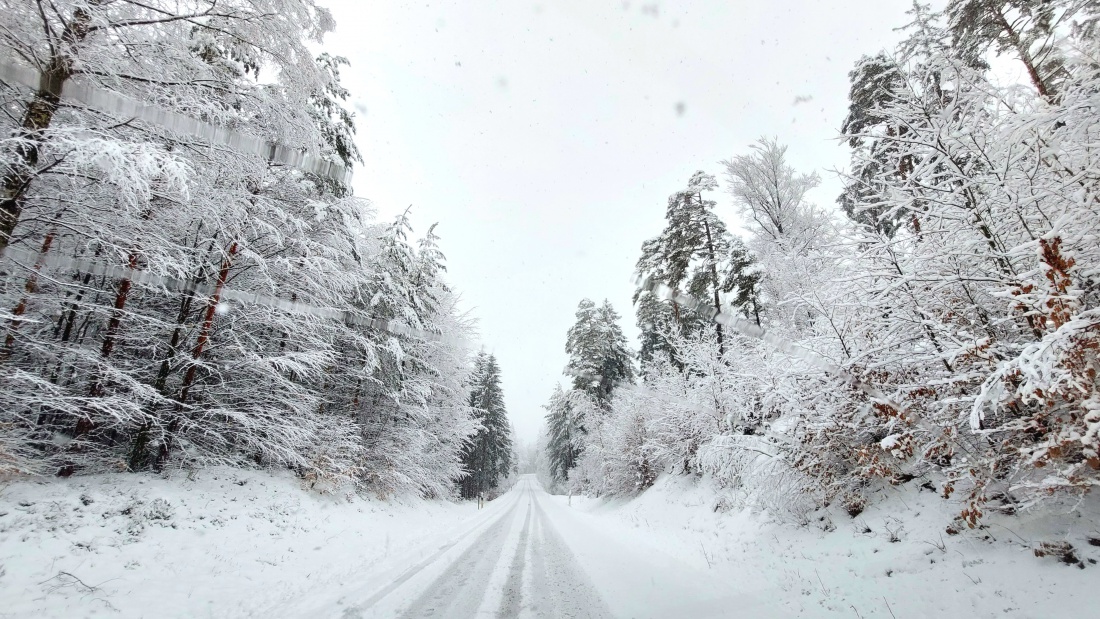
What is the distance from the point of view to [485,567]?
7816mm

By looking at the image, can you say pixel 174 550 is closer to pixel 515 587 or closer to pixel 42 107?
pixel 515 587

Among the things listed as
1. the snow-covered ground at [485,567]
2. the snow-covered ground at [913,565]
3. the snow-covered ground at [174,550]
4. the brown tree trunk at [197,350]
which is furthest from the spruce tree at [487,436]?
the snow-covered ground at [913,565]

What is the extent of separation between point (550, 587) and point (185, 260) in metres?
8.71

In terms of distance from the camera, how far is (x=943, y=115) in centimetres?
416

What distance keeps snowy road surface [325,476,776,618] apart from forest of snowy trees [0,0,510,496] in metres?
4.66

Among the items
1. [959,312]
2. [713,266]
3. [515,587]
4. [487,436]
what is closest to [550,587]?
[515,587]

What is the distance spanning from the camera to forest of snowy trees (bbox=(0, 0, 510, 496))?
5.00 metres

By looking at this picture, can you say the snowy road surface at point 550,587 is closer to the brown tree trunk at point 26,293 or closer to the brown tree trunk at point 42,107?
the brown tree trunk at point 42,107

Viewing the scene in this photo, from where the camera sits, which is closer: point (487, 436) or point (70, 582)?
point (70, 582)

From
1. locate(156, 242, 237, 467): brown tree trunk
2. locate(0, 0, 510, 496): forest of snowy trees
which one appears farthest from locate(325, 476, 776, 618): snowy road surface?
locate(156, 242, 237, 467): brown tree trunk

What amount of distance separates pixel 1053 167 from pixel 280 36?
9.42 m

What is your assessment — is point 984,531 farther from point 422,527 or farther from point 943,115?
point 422,527

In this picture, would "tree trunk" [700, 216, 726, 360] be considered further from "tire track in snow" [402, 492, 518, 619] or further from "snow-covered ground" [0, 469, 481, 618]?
"snow-covered ground" [0, 469, 481, 618]

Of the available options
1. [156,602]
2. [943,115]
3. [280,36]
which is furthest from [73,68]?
[943,115]
